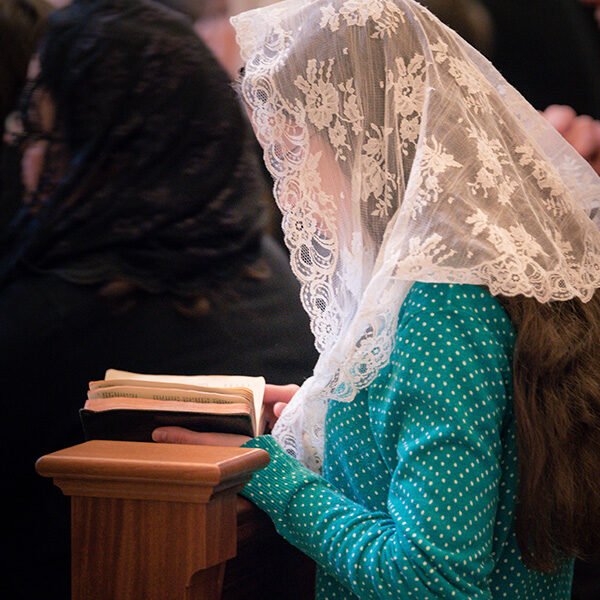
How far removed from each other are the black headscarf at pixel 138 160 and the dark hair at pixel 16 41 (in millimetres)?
29

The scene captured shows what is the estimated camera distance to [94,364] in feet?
5.80

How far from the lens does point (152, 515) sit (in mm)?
1056

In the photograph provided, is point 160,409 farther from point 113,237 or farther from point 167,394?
point 113,237

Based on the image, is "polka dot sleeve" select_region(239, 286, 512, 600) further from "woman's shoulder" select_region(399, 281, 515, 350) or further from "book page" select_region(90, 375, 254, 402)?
"book page" select_region(90, 375, 254, 402)

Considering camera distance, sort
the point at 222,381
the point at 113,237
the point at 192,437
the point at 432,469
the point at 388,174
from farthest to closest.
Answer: the point at 113,237
the point at 222,381
the point at 192,437
the point at 388,174
the point at 432,469

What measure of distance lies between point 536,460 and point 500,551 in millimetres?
172

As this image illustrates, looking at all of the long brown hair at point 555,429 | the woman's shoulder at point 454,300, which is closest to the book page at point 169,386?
the woman's shoulder at point 454,300

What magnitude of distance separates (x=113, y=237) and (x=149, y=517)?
0.85 m

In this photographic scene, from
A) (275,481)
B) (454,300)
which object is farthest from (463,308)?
(275,481)

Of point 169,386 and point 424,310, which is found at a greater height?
point 424,310

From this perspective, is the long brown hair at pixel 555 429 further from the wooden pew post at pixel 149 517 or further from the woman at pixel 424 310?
the wooden pew post at pixel 149 517

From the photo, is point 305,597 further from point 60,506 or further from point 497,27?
point 497,27

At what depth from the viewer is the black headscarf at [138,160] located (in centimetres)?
168

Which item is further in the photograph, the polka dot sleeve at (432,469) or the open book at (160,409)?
the open book at (160,409)
